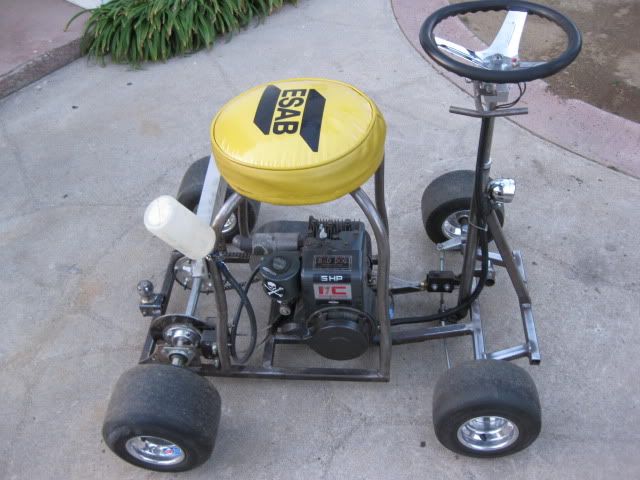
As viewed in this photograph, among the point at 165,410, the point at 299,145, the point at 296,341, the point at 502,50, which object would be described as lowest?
the point at 296,341

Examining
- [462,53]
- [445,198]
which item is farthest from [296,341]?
[462,53]

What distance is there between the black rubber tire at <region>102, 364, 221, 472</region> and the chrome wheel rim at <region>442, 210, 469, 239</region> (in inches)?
55.2

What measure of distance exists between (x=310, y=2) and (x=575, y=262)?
329 cm

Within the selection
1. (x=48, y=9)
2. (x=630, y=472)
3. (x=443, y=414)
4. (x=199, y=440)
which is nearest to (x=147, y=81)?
(x=48, y=9)

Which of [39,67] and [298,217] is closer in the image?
[298,217]

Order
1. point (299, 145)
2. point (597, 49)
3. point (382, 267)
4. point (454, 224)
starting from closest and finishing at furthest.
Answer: point (299, 145)
point (382, 267)
point (454, 224)
point (597, 49)

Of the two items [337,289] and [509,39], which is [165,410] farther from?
[509,39]

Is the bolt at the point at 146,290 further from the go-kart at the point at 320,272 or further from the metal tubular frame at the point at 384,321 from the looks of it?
the metal tubular frame at the point at 384,321

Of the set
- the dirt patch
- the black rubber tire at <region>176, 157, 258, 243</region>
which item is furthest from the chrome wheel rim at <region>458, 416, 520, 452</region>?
the dirt patch

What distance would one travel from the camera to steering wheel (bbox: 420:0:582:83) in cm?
175

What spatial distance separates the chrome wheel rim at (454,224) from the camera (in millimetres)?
3035

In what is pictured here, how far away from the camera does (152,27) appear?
4645 millimetres

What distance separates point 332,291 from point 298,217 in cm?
115

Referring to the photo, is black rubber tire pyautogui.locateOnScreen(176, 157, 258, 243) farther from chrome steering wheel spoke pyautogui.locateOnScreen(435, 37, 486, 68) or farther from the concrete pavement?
chrome steering wheel spoke pyautogui.locateOnScreen(435, 37, 486, 68)
